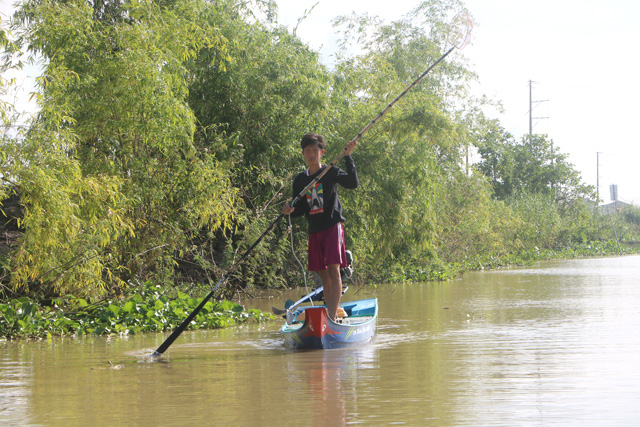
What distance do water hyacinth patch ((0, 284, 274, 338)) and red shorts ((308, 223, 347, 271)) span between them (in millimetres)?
2445

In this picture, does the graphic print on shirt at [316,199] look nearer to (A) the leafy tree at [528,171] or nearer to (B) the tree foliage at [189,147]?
(B) the tree foliage at [189,147]

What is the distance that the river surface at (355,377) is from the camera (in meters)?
3.54

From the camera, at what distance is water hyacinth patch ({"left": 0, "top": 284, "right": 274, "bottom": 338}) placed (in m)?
7.36

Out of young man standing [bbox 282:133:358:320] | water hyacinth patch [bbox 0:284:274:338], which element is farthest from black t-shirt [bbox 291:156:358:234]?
water hyacinth patch [bbox 0:284:274:338]

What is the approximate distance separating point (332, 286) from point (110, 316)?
3.06m

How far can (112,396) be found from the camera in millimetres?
4211

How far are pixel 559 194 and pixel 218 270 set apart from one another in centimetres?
3072

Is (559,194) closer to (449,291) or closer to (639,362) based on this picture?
(449,291)

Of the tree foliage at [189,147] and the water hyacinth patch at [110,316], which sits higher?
the tree foliage at [189,147]

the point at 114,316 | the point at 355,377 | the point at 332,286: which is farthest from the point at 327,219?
the point at 114,316

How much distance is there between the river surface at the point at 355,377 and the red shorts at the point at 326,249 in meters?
0.79

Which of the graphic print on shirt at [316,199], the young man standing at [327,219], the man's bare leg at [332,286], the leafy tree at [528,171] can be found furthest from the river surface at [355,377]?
the leafy tree at [528,171]

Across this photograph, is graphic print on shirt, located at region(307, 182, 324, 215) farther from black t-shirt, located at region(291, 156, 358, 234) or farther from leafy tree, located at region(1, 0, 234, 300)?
leafy tree, located at region(1, 0, 234, 300)

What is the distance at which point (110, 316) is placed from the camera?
8016 mm
